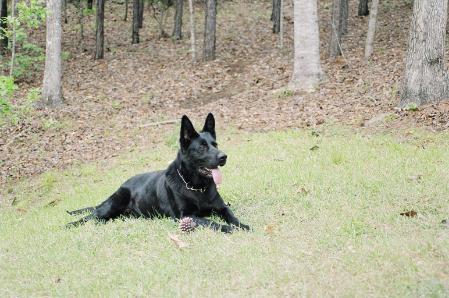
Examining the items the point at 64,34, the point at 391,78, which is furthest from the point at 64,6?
the point at 391,78

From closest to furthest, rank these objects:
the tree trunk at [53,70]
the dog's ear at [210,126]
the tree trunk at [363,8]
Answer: the dog's ear at [210,126]
the tree trunk at [53,70]
the tree trunk at [363,8]

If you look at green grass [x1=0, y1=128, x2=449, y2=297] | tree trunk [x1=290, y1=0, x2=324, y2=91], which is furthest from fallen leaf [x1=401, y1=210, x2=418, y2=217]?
tree trunk [x1=290, y1=0, x2=324, y2=91]

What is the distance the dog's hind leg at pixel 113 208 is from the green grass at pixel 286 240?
321mm

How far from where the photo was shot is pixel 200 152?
693 cm

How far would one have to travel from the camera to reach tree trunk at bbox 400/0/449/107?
11.8 m

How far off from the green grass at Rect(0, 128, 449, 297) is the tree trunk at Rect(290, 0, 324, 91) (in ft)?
17.8

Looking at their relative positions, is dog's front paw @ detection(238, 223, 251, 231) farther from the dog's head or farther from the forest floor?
the forest floor

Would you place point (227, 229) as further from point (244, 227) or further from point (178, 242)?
point (178, 242)

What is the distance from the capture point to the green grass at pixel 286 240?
489 centimetres

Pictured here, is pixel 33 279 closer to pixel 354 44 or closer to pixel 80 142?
pixel 80 142

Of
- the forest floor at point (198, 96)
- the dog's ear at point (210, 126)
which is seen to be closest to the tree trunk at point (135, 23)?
the forest floor at point (198, 96)

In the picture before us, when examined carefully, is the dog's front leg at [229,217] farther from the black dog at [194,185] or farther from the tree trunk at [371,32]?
the tree trunk at [371,32]

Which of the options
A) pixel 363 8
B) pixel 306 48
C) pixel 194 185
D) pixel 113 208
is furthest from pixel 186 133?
pixel 363 8

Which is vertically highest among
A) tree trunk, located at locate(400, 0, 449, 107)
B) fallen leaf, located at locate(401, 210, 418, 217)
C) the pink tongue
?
tree trunk, located at locate(400, 0, 449, 107)
